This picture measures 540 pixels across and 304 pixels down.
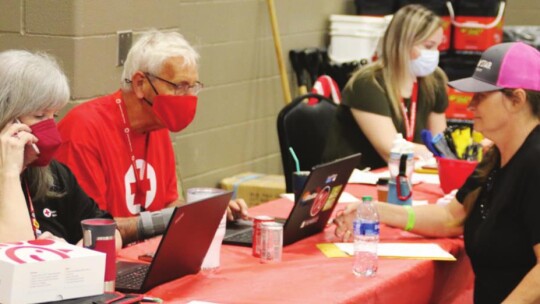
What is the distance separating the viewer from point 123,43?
4141mm

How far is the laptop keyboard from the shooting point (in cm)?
235

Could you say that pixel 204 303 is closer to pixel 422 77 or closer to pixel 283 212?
pixel 283 212

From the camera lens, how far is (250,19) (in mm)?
5531

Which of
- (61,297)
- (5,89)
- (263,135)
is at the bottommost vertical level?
(263,135)

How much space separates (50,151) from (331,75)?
377 centimetres

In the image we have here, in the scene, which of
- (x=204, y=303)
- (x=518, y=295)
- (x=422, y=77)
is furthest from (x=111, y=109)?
(x=422, y=77)

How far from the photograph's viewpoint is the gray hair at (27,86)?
8.30 feet

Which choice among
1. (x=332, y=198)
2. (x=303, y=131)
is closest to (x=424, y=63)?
(x=303, y=131)

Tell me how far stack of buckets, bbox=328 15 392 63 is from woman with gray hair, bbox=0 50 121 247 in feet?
12.0

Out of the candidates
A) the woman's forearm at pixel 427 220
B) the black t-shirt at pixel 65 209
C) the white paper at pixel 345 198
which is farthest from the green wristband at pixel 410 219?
the black t-shirt at pixel 65 209

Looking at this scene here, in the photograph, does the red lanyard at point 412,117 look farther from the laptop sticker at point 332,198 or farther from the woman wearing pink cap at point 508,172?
the woman wearing pink cap at point 508,172

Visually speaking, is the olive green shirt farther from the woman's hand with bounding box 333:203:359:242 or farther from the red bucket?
the woman's hand with bounding box 333:203:359:242

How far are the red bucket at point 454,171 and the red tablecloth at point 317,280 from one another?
60cm

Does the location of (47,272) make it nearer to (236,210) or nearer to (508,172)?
(236,210)
